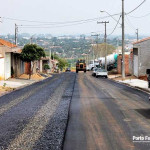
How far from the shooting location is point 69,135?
11789mm

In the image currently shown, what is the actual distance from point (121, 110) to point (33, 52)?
131 ft

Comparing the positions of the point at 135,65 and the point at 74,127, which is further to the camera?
the point at 135,65

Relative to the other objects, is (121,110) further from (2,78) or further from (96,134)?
(2,78)

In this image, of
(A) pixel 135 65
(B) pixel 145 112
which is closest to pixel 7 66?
(A) pixel 135 65

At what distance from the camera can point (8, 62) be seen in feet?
174

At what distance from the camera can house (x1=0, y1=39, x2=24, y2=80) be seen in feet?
158

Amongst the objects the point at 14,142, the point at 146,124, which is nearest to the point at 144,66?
the point at 146,124

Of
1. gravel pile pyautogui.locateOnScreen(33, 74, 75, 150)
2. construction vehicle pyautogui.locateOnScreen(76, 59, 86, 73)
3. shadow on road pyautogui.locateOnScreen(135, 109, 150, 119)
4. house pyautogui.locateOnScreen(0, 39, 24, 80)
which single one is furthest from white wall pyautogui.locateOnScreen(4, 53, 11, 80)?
construction vehicle pyautogui.locateOnScreen(76, 59, 86, 73)

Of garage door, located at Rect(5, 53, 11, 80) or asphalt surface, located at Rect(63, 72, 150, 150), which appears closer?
asphalt surface, located at Rect(63, 72, 150, 150)

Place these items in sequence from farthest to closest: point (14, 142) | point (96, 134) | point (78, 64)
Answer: point (78, 64) → point (96, 134) → point (14, 142)

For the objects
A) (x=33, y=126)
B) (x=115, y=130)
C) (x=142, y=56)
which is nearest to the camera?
(x=115, y=130)

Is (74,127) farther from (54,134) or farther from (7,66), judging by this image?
(7,66)

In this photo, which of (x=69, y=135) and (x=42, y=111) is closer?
(x=69, y=135)

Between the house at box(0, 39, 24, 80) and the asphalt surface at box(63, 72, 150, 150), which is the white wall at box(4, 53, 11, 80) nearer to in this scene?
the house at box(0, 39, 24, 80)
